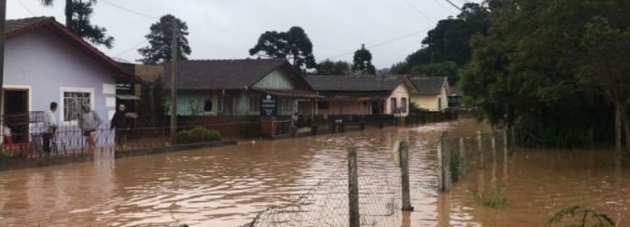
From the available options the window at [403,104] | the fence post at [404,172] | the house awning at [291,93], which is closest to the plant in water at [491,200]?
the fence post at [404,172]

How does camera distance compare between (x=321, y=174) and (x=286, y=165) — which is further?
(x=286, y=165)

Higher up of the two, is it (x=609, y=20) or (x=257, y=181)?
(x=609, y=20)

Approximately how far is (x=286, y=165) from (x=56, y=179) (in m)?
6.25

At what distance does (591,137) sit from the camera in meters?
26.2

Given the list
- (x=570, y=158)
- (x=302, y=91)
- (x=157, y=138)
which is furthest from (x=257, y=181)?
(x=302, y=91)

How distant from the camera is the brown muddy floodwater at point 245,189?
10.4 meters

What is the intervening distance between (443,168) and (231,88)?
2379 cm

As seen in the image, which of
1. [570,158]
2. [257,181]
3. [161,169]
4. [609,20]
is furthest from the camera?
[570,158]

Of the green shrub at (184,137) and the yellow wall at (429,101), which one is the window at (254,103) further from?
the yellow wall at (429,101)

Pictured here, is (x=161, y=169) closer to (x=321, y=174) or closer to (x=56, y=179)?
(x=56, y=179)

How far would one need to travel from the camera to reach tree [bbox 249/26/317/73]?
8781 cm

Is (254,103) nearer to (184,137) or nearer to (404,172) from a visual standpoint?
(184,137)

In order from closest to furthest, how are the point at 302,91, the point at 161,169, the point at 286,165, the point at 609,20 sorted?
1. the point at 609,20
2. the point at 161,169
3. the point at 286,165
4. the point at 302,91

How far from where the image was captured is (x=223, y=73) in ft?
126
